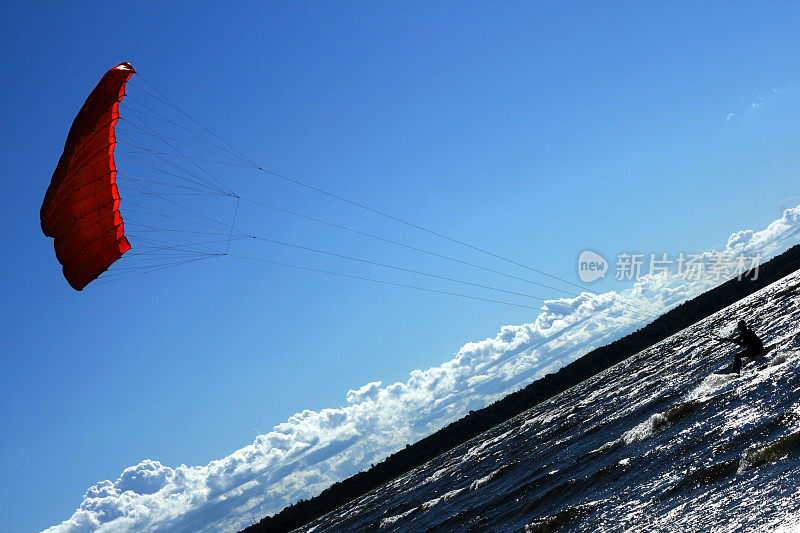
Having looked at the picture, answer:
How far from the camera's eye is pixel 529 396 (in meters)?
85.9

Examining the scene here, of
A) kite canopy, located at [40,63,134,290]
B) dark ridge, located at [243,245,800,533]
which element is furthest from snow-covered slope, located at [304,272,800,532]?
dark ridge, located at [243,245,800,533]

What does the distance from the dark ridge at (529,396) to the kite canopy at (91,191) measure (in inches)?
1858

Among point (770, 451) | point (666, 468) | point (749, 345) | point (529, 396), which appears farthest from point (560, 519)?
point (529, 396)

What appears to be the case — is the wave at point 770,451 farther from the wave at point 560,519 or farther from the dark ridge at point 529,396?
the dark ridge at point 529,396

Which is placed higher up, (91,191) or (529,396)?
(91,191)

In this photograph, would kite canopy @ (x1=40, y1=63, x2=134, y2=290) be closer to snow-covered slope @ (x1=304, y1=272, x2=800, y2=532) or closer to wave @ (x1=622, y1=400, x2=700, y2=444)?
snow-covered slope @ (x1=304, y1=272, x2=800, y2=532)

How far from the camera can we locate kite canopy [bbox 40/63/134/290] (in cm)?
2502

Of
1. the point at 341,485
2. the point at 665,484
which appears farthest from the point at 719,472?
the point at 341,485

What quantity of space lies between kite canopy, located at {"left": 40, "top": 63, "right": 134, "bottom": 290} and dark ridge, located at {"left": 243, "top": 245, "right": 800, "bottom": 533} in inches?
1858

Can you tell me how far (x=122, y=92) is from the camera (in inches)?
984

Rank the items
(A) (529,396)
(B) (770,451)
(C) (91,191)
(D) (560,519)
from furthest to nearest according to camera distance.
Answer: (A) (529,396) → (C) (91,191) → (D) (560,519) → (B) (770,451)

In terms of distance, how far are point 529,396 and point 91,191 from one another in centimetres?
7100

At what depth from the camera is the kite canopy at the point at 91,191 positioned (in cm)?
2502

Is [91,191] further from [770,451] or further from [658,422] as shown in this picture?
[770,451]
